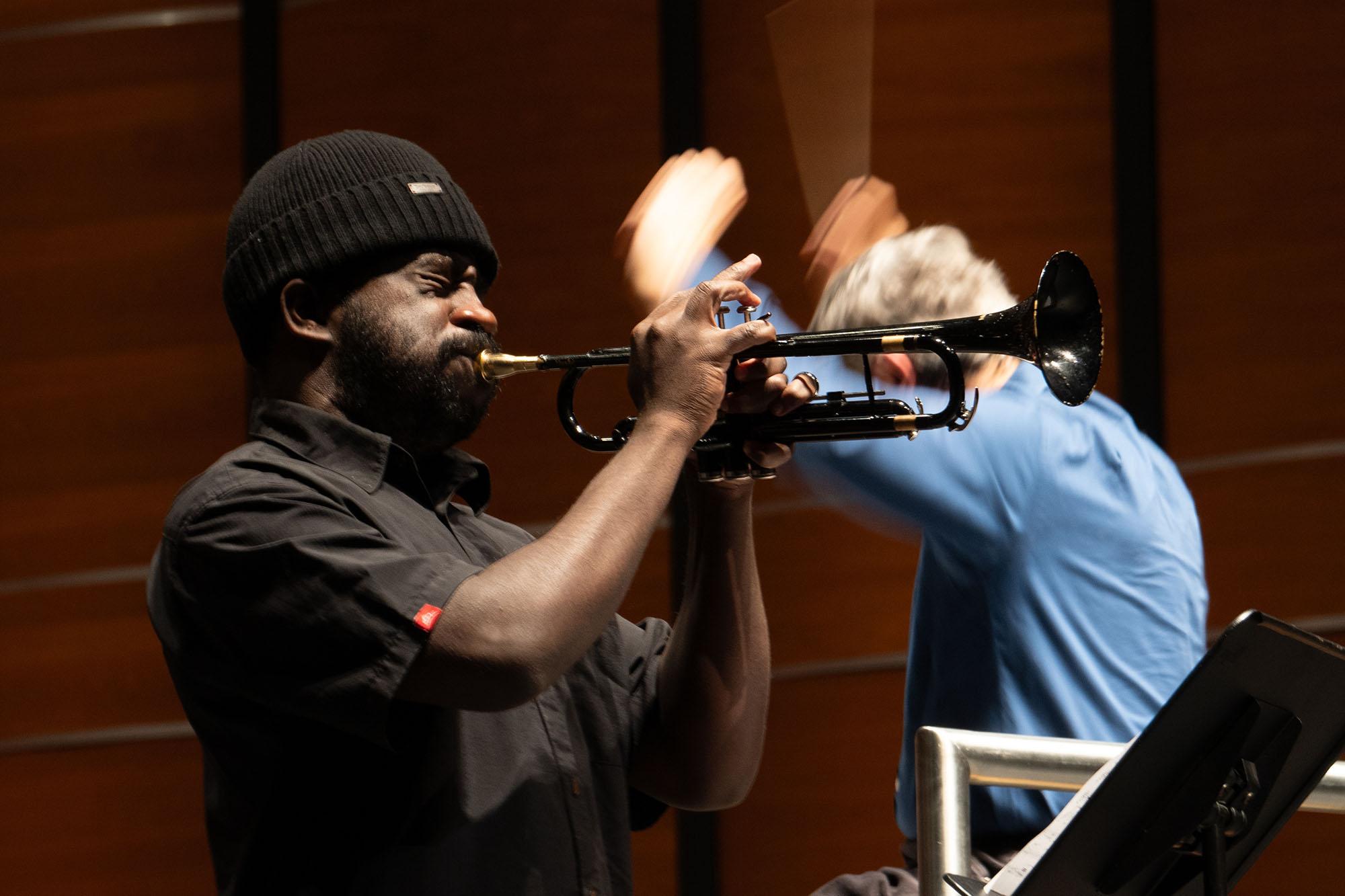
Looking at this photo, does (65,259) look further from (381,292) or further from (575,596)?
(575,596)

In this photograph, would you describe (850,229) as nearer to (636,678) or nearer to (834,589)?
(834,589)

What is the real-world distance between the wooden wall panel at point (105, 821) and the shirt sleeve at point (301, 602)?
2.70 m

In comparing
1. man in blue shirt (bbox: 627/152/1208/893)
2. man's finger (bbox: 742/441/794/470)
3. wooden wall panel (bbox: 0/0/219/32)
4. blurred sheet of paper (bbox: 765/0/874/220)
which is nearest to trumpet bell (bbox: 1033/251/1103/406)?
man in blue shirt (bbox: 627/152/1208/893)

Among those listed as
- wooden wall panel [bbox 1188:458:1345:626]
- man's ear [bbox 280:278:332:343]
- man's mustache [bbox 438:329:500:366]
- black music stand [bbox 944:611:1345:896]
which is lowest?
wooden wall panel [bbox 1188:458:1345:626]

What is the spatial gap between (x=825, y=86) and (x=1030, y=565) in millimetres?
1880

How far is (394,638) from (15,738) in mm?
3158

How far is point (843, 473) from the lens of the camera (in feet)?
8.36

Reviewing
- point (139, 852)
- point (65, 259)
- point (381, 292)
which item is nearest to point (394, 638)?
point (381, 292)

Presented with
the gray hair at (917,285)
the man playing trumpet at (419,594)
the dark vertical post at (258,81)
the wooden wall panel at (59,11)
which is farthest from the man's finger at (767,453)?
the wooden wall panel at (59,11)

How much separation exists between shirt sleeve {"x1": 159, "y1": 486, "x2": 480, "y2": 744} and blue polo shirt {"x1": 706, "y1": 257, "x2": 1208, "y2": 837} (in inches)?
36.7

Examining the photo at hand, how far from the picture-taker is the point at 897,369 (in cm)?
261

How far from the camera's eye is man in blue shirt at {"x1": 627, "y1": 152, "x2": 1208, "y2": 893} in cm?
242

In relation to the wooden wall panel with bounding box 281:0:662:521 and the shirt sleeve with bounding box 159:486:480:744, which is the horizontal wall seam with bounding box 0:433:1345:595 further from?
the shirt sleeve with bounding box 159:486:480:744

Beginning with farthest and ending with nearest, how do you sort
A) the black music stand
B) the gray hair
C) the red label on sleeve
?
the gray hair, the red label on sleeve, the black music stand
